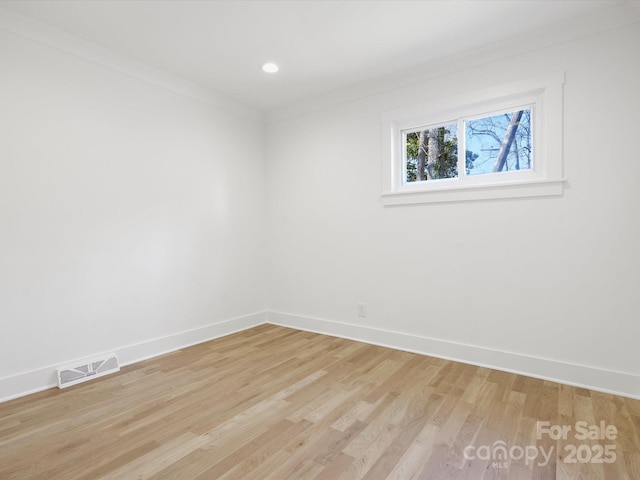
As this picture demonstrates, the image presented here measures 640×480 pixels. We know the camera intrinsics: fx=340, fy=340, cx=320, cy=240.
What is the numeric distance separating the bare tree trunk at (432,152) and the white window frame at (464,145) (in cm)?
8

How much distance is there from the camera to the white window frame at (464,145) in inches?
99.5

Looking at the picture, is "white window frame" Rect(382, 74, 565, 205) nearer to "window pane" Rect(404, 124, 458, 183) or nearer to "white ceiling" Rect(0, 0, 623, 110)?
"window pane" Rect(404, 124, 458, 183)

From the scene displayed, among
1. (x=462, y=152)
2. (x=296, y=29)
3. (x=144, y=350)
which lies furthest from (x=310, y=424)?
(x=296, y=29)

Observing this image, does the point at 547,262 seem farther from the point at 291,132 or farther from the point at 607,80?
the point at 291,132

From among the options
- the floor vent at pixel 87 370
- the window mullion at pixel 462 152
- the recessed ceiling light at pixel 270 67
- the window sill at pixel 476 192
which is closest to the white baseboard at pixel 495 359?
the window sill at pixel 476 192

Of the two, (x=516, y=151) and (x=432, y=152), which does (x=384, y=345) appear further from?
(x=516, y=151)

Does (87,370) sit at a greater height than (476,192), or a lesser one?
lesser

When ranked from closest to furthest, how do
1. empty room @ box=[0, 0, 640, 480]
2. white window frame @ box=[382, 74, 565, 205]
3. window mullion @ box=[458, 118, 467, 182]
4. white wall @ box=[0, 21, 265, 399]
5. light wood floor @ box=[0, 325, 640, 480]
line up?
light wood floor @ box=[0, 325, 640, 480], empty room @ box=[0, 0, 640, 480], white wall @ box=[0, 21, 265, 399], white window frame @ box=[382, 74, 565, 205], window mullion @ box=[458, 118, 467, 182]

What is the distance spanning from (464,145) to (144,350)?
3.40 m

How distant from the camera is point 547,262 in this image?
257cm

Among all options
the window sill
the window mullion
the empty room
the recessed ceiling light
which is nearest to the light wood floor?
the empty room

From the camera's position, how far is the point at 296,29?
256 cm

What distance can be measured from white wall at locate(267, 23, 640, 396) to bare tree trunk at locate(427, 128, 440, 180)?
0.32 metres

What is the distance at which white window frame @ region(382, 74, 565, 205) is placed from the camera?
99.5 inches
